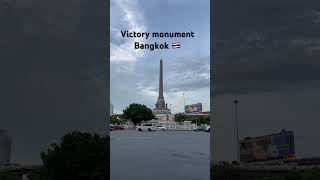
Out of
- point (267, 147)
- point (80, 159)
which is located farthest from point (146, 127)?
point (267, 147)

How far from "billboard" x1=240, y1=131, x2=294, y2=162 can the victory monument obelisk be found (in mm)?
1595

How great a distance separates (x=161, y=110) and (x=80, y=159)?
1.86m

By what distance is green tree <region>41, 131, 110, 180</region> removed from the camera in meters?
8.51

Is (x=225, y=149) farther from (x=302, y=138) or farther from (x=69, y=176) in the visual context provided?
(x=69, y=176)

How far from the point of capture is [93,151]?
8539 mm

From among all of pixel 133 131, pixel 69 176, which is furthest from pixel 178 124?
pixel 69 176

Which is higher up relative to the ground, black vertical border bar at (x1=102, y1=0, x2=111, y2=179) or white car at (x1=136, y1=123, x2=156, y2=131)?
black vertical border bar at (x1=102, y1=0, x2=111, y2=179)

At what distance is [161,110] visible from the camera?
9.21 m

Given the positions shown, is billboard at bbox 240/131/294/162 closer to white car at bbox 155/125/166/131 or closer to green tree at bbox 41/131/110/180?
white car at bbox 155/125/166/131

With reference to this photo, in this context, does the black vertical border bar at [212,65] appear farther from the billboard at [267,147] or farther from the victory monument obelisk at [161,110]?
the billboard at [267,147]

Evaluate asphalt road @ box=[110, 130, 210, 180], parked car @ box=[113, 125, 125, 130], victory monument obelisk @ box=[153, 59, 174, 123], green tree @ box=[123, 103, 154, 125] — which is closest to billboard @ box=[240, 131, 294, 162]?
asphalt road @ box=[110, 130, 210, 180]

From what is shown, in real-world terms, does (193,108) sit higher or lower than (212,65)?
lower

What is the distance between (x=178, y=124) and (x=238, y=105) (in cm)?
220

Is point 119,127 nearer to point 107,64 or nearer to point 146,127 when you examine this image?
point 146,127
